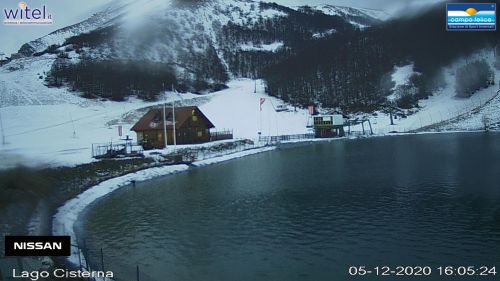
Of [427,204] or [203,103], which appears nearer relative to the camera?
[427,204]

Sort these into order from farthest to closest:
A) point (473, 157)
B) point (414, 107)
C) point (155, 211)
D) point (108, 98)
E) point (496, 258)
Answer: point (414, 107) → point (108, 98) → point (473, 157) → point (155, 211) → point (496, 258)

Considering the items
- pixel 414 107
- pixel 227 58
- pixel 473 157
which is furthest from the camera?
pixel 227 58

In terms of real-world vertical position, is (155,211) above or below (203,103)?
below

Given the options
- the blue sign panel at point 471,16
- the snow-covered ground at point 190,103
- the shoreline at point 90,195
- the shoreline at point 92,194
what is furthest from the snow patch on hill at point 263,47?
the blue sign panel at point 471,16

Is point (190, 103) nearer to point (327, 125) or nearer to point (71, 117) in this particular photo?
point (327, 125)

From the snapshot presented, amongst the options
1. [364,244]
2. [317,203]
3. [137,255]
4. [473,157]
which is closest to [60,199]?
[137,255]

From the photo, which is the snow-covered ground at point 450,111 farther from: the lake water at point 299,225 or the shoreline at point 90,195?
the lake water at point 299,225

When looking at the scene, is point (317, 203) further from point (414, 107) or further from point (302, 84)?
point (302, 84)

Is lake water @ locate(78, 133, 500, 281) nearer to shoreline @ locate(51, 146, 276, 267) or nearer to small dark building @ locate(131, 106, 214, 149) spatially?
shoreline @ locate(51, 146, 276, 267)
